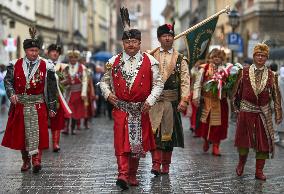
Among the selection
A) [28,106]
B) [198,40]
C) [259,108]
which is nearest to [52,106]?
[28,106]

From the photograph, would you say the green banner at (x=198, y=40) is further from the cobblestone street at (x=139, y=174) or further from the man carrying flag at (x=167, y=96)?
the cobblestone street at (x=139, y=174)

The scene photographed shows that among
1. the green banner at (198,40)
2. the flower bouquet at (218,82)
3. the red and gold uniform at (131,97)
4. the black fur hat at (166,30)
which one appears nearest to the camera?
the red and gold uniform at (131,97)

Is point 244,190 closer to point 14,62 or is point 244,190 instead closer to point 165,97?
point 165,97

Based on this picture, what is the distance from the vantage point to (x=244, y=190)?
8789 mm

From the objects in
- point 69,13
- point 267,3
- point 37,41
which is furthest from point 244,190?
point 69,13

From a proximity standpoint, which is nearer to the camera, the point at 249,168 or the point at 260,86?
the point at 260,86

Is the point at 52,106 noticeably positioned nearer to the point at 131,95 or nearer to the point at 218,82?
the point at 131,95

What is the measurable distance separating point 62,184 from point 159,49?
7.37ft

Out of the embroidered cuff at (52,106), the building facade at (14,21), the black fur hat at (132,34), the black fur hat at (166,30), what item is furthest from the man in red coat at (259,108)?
the building facade at (14,21)

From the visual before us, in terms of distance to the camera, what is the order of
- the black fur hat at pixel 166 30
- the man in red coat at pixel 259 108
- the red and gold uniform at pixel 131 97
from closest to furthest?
the red and gold uniform at pixel 131 97
the man in red coat at pixel 259 108
the black fur hat at pixel 166 30

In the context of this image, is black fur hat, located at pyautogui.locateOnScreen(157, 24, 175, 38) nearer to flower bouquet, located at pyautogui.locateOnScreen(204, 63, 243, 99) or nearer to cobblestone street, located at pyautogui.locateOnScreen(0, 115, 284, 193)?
cobblestone street, located at pyautogui.locateOnScreen(0, 115, 284, 193)

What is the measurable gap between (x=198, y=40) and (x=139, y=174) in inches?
85.3

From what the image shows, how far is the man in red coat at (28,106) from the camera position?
10008 mm

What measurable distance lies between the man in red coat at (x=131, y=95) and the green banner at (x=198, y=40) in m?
2.11
